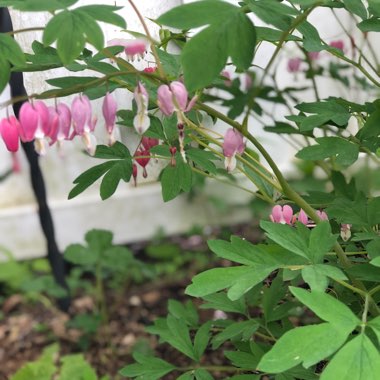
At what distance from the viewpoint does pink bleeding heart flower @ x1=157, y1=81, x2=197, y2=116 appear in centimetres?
91

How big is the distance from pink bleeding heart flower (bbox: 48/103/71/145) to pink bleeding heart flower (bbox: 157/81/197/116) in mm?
149

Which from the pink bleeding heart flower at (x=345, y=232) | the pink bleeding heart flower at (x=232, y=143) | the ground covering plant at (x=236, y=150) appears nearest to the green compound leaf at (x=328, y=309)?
the ground covering plant at (x=236, y=150)

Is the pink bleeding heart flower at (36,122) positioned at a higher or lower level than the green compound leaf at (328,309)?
higher

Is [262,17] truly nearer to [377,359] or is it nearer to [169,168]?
[169,168]

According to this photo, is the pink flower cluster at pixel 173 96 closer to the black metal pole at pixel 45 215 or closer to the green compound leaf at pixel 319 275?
the green compound leaf at pixel 319 275

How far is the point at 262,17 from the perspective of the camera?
914 millimetres

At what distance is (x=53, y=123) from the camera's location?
96 centimetres

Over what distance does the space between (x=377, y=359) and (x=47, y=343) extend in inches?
72.3

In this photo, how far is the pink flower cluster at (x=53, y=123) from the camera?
0.95 m

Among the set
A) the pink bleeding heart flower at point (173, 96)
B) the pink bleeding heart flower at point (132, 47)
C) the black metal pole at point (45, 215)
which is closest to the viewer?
the pink bleeding heart flower at point (173, 96)

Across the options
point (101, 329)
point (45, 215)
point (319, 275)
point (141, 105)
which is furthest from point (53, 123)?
point (101, 329)

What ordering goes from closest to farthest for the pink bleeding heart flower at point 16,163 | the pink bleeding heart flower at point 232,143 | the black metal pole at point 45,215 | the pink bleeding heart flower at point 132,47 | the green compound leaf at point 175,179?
1. the pink bleeding heart flower at point 232,143
2. the green compound leaf at point 175,179
3. the pink bleeding heart flower at point 132,47
4. the black metal pole at point 45,215
5. the pink bleeding heart flower at point 16,163

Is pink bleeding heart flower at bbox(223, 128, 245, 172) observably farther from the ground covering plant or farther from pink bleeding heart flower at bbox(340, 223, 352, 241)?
pink bleeding heart flower at bbox(340, 223, 352, 241)

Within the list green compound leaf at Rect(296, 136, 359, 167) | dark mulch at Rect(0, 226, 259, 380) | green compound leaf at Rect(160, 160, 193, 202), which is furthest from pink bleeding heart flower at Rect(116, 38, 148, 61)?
dark mulch at Rect(0, 226, 259, 380)
